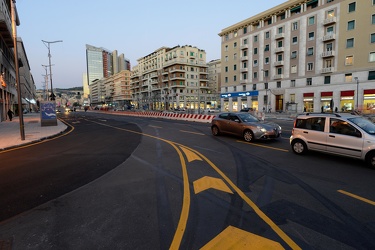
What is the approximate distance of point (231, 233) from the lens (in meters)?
3.19

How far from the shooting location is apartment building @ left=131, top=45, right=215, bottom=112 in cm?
8356

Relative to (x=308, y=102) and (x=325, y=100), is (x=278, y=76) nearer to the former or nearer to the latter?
(x=308, y=102)

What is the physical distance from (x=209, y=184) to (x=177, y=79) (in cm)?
8056

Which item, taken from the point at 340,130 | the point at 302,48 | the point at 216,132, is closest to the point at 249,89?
the point at 302,48

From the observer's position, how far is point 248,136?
10.8 metres

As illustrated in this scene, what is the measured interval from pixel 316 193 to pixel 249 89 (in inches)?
2194

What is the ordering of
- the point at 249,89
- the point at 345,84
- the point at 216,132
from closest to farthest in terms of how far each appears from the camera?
the point at 216,132 → the point at 345,84 → the point at 249,89

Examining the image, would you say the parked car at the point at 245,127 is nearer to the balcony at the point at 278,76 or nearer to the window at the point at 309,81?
the window at the point at 309,81

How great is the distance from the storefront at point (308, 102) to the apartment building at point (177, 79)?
37.4 meters

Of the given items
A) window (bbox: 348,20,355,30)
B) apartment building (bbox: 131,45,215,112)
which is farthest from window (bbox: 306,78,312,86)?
apartment building (bbox: 131,45,215,112)

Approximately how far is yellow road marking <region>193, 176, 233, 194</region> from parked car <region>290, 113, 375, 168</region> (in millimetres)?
4383

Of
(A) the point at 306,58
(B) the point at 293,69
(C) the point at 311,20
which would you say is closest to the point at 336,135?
(A) the point at 306,58

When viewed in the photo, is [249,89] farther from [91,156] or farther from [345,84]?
[91,156]

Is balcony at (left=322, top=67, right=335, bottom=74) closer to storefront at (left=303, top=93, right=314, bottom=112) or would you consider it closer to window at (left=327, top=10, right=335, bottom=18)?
storefront at (left=303, top=93, right=314, bottom=112)
